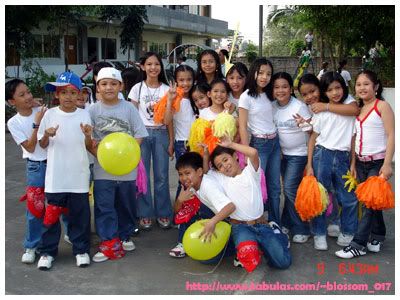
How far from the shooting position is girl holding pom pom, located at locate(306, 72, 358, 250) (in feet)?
12.1

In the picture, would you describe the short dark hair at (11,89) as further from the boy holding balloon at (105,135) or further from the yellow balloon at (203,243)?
the yellow balloon at (203,243)

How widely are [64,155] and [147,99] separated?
41.5 inches

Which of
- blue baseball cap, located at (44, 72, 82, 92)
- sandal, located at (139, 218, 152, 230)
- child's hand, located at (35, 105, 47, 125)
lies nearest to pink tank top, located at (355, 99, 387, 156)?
sandal, located at (139, 218, 152, 230)

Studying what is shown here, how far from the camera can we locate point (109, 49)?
22.7 meters

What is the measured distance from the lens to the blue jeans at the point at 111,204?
3594 millimetres

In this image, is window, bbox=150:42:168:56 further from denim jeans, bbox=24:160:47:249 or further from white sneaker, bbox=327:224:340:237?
denim jeans, bbox=24:160:47:249

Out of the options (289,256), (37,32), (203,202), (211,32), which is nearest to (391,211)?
(289,256)

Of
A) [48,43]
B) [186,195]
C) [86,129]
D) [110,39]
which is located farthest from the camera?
[110,39]

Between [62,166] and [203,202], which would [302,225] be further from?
[62,166]

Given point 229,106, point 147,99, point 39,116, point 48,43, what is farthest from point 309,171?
point 48,43

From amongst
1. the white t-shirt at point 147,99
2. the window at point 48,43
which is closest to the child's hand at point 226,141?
the white t-shirt at point 147,99

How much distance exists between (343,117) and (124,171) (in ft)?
5.98

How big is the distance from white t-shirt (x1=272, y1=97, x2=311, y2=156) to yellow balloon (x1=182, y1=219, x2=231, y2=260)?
98 cm

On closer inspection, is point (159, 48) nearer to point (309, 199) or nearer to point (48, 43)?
point (48, 43)
